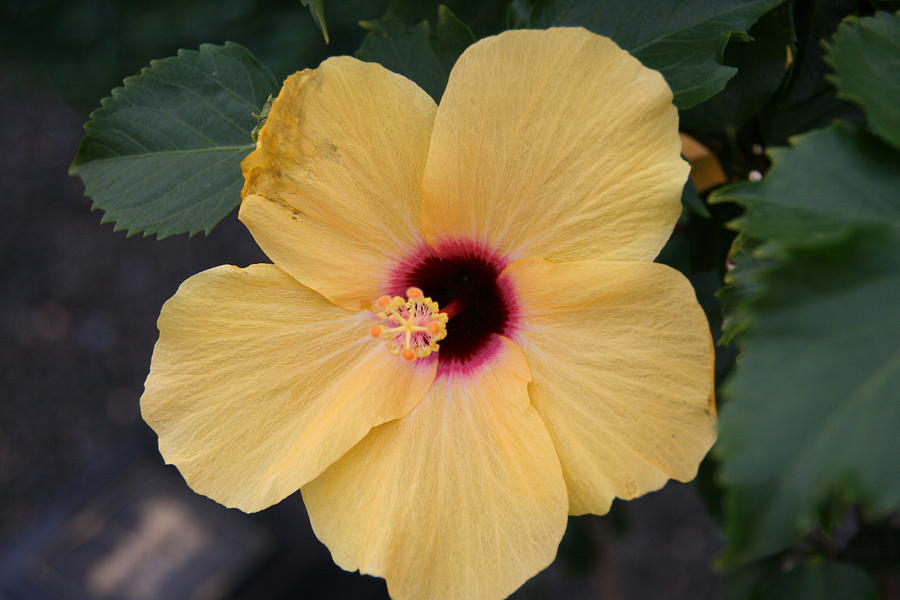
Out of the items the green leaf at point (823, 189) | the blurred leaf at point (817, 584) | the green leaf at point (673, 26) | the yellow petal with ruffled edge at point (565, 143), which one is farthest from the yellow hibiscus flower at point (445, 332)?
the blurred leaf at point (817, 584)

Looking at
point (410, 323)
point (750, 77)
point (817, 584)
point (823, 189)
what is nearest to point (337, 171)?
point (410, 323)

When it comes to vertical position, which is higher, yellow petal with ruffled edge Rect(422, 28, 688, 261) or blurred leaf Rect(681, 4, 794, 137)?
yellow petal with ruffled edge Rect(422, 28, 688, 261)

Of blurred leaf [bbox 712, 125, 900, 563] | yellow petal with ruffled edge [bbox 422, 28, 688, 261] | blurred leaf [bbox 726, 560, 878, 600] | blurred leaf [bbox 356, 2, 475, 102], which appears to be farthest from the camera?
blurred leaf [bbox 726, 560, 878, 600]

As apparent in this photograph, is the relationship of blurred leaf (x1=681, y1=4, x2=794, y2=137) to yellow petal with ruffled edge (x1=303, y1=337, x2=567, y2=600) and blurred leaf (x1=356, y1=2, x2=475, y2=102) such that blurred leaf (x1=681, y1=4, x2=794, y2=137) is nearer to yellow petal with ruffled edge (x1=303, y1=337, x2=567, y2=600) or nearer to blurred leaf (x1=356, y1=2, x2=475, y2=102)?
blurred leaf (x1=356, y1=2, x2=475, y2=102)

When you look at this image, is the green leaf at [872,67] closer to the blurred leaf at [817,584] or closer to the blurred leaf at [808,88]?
the blurred leaf at [808,88]

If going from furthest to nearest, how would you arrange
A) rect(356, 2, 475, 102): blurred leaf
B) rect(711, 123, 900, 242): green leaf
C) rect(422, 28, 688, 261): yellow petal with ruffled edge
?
rect(356, 2, 475, 102): blurred leaf
rect(422, 28, 688, 261): yellow petal with ruffled edge
rect(711, 123, 900, 242): green leaf

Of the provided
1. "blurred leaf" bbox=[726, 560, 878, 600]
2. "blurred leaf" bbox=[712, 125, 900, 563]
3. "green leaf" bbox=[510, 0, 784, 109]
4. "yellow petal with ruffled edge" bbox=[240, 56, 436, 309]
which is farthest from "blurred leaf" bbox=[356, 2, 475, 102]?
"blurred leaf" bbox=[726, 560, 878, 600]

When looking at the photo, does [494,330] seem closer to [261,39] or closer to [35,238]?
[261,39]

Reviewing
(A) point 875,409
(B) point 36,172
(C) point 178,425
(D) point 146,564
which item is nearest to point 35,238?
(B) point 36,172
